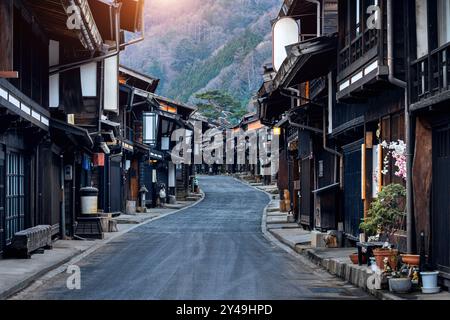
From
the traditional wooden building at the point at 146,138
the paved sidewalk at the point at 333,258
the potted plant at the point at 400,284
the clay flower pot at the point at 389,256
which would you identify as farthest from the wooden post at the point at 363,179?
the traditional wooden building at the point at 146,138

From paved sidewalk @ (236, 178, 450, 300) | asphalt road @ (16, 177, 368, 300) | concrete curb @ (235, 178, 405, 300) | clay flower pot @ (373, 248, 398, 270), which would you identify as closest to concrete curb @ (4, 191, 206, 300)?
asphalt road @ (16, 177, 368, 300)

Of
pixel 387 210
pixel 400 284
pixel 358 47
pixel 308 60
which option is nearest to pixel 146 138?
pixel 308 60

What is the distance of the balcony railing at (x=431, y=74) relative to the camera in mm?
13867

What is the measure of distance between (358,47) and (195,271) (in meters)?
6.45

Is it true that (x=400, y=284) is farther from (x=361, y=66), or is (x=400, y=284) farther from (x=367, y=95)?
(x=367, y=95)

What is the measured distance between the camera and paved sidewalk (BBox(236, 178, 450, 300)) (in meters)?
13.9

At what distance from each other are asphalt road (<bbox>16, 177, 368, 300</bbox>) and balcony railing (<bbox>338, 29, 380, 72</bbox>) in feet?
16.5

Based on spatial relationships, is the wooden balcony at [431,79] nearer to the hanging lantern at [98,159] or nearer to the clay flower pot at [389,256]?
the clay flower pot at [389,256]

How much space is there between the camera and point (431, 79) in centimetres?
1449

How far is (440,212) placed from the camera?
47.8 feet

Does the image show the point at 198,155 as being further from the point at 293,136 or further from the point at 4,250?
the point at 4,250

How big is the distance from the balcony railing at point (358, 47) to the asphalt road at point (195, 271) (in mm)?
5014
